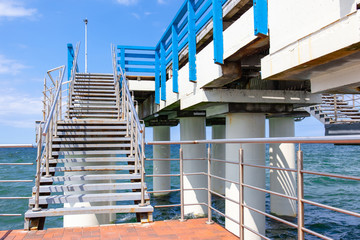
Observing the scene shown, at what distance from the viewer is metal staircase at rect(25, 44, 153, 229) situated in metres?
5.06

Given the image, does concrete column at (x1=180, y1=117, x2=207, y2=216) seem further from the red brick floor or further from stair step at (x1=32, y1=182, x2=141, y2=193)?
the red brick floor

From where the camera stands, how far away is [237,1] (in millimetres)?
8023

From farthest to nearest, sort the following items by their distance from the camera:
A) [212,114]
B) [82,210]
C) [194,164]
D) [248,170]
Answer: [194,164] → [212,114] → [248,170] → [82,210]

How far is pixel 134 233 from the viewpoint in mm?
4285

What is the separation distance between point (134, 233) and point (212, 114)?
8.00 meters

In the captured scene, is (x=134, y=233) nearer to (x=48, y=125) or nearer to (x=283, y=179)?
(x=48, y=125)

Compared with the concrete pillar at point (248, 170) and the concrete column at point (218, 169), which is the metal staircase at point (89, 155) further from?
the concrete column at point (218, 169)

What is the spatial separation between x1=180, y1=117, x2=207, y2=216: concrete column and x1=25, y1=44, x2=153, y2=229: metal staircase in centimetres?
396

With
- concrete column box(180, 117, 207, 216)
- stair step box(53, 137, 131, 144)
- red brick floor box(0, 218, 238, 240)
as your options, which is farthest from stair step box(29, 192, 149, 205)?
concrete column box(180, 117, 207, 216)

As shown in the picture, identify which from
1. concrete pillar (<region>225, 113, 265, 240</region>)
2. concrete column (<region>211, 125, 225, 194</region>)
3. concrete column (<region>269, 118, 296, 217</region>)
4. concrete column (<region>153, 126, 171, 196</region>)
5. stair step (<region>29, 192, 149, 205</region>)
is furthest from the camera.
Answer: concrete column (<region>153, 126, 171, 196</region>)

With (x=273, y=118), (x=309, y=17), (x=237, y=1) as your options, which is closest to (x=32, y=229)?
(x=309, y=17)

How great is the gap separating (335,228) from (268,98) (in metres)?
7.13

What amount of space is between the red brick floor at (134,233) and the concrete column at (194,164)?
9929 millimetres

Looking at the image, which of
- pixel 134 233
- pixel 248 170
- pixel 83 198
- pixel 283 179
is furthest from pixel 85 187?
pixel 283 179
